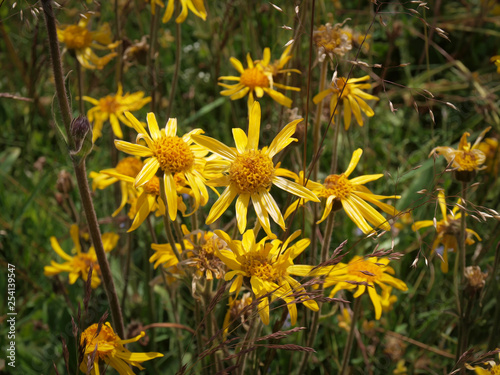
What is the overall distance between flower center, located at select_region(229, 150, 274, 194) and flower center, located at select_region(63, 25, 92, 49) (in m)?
1.36

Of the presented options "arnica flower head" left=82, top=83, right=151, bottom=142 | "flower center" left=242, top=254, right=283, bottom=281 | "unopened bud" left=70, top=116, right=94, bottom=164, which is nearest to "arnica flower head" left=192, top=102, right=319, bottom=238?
"flower center" left=242, top=254, right=283, bottom=281

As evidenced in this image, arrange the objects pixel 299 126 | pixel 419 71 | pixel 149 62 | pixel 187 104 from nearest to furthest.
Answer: pixel 299 126, pixel 149 62, pixel 187 104, pixel 419 71

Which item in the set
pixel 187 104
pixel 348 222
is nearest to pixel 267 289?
pixel 348 222

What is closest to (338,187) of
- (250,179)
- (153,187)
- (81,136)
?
(250,179)

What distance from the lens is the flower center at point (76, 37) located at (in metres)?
2.37

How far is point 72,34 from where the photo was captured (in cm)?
238

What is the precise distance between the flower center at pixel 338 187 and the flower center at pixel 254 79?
0.73 meters

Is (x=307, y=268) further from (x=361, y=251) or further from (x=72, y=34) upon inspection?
(x=72, y=34)

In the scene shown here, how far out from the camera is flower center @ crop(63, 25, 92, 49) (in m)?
2.37

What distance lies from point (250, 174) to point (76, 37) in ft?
4.73

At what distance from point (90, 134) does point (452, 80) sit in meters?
3.06

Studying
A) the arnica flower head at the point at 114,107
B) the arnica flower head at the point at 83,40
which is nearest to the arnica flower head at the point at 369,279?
the arnica flower head at the point at 114,107

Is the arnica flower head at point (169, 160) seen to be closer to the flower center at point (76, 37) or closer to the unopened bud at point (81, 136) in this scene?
Answer: the unopened bud at point (81, 136)

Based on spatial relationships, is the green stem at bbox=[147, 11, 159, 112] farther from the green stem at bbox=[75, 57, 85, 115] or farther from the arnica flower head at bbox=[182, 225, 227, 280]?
the arnica flower head at bbox=[182, 225, 227, 280]
